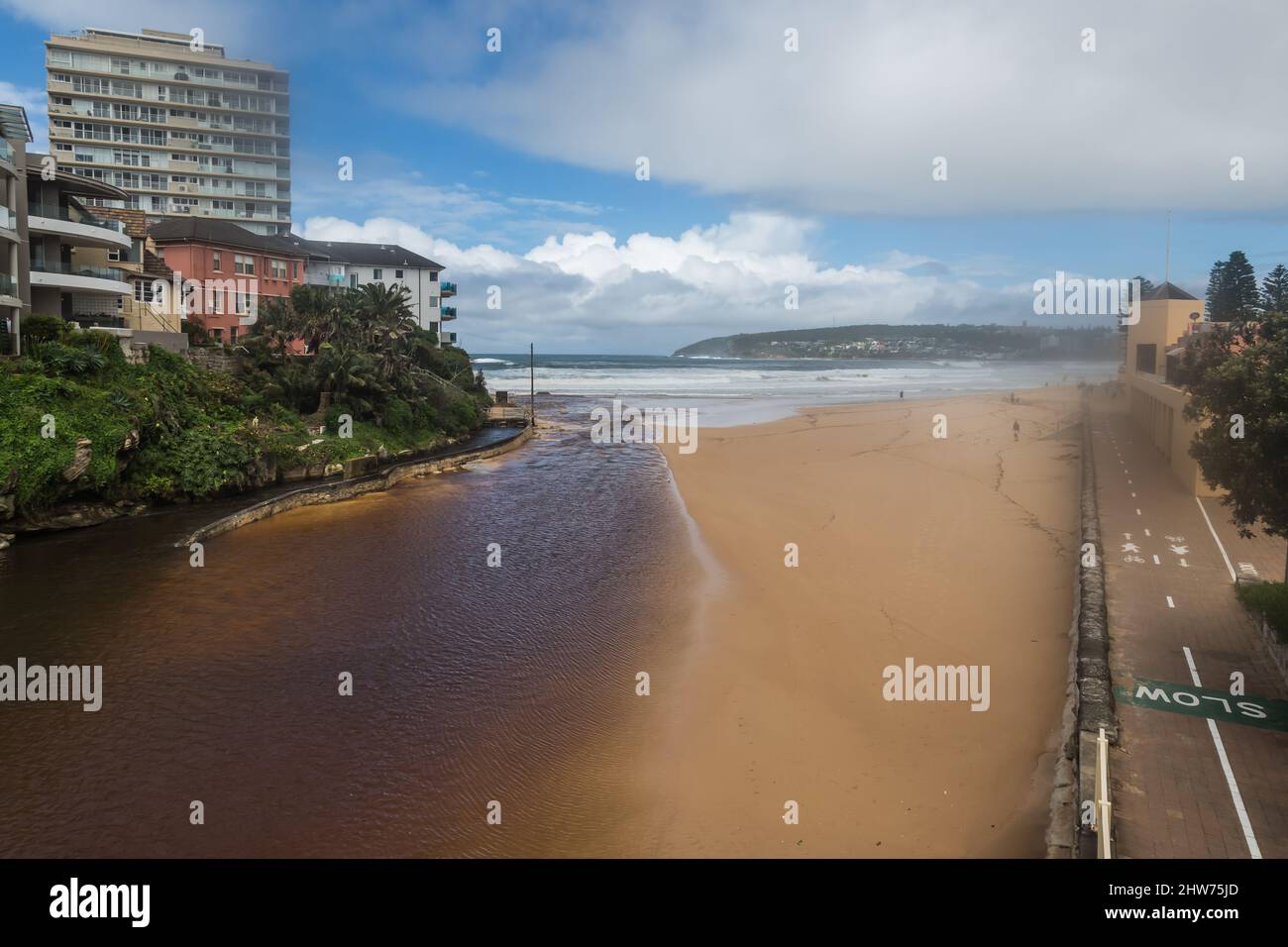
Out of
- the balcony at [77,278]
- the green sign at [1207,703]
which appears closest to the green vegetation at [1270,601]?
the green sign at [1207,703]

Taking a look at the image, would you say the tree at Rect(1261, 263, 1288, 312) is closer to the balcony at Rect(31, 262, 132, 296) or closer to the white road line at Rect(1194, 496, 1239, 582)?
the white road line at Rect(1194, 496, 1239, 582)

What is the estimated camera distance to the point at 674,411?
71.4 meters

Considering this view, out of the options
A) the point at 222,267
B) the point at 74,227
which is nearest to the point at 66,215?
the point at 74,227

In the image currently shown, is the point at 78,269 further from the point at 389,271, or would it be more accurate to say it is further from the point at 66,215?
the point at 389,271

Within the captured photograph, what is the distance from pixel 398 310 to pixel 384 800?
39798mm

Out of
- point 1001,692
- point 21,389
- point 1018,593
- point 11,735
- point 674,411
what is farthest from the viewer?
point 674,411

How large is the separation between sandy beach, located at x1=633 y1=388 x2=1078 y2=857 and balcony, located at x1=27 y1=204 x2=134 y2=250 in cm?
2987

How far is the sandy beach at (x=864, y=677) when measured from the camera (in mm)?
10281

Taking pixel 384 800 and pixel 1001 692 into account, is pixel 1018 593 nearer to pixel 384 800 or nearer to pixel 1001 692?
pixel 1001 692

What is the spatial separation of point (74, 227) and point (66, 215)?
1.66m

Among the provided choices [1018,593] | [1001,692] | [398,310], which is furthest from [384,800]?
[398,310]

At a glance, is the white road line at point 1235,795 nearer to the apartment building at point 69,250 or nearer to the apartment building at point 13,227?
the apartment building at point 13,227

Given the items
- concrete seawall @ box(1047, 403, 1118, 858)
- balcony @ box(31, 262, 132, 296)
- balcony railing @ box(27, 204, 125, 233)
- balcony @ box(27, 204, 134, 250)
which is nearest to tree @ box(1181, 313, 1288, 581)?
concrete seawall @ box(1047, 403, 1118, 858)
